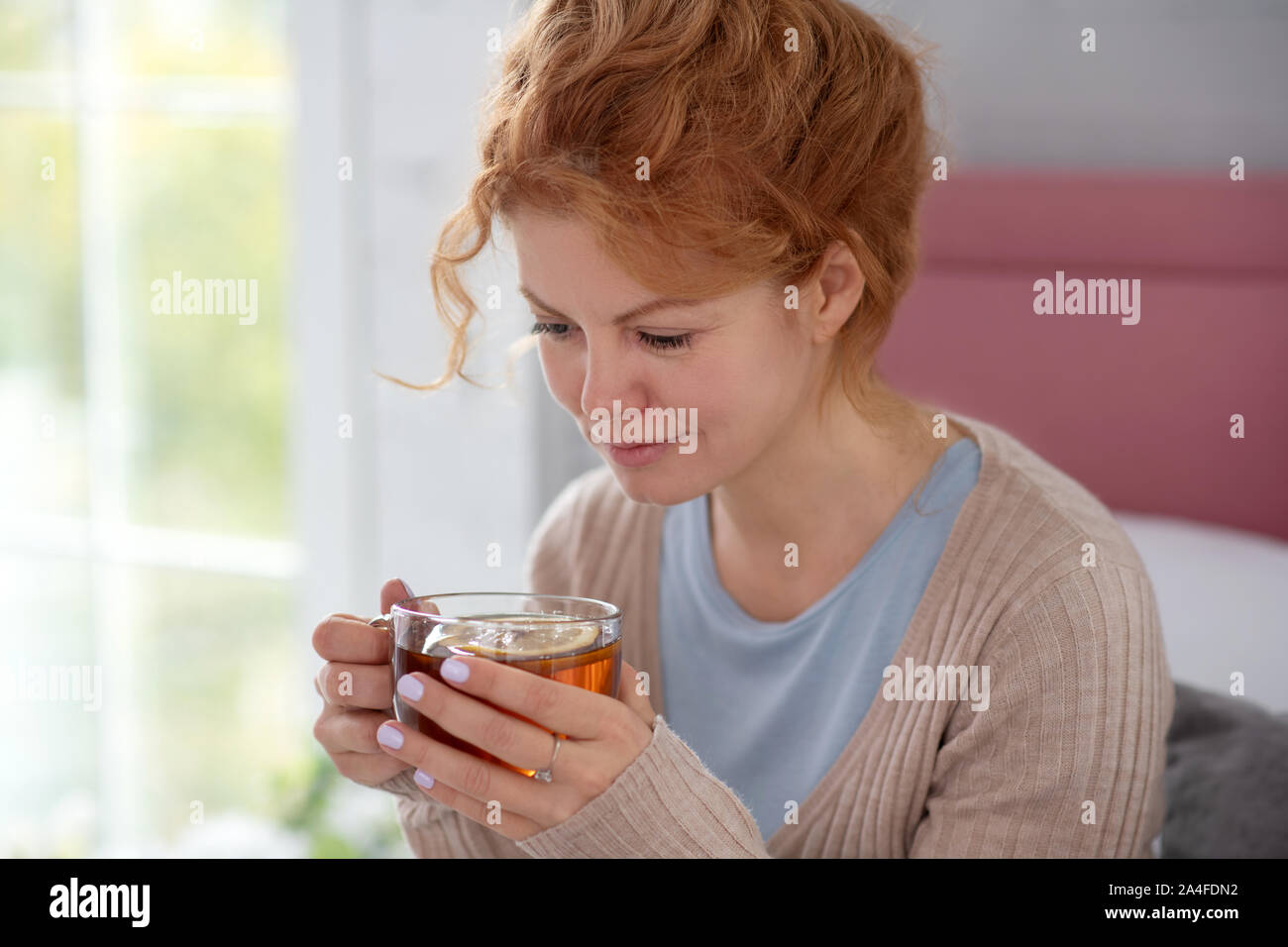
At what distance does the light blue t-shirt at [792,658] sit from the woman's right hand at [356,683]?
1.09 ft

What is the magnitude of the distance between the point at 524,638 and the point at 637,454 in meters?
0.25

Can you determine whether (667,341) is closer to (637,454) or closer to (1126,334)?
(637,454)

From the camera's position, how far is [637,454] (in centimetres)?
93

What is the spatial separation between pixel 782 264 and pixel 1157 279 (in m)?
0.92

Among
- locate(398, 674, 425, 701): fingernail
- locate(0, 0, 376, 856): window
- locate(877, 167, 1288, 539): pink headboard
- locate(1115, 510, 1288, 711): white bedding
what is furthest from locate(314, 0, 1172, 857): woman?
locate(0, 0, 376, 856): window

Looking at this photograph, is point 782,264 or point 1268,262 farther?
point 1268,262

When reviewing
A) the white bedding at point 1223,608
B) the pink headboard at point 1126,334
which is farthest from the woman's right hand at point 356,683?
the pink headboard at point 1126,334

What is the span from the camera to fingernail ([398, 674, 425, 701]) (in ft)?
2.34

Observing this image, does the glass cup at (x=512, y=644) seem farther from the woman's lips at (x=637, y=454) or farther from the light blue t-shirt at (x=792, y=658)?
the light blue t-shirt at (x=792, y=658)

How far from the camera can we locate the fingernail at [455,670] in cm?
69

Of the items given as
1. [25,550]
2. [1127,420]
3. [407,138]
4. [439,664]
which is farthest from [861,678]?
[25,550]

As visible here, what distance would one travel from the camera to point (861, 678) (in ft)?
3.39

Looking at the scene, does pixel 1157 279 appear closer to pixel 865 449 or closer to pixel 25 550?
pixel 865 449

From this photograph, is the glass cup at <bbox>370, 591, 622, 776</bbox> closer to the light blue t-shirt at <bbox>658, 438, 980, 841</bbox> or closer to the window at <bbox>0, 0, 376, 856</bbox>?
the light blue t-shirt at <bbox>658, 438, 980, 841</bbox>
